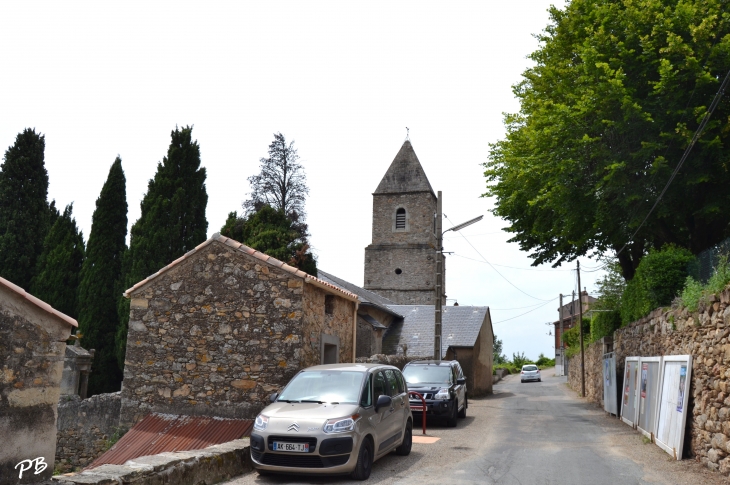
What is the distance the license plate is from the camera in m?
7.80

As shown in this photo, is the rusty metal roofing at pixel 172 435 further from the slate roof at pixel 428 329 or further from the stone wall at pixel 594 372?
the slate roof at pixel 428 329

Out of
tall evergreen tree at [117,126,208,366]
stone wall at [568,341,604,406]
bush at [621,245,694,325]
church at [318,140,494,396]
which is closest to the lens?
bush at [621,245,694,325]

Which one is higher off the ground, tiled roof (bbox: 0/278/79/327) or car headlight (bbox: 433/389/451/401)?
tiled roof (bbox: 0/278/79/327)

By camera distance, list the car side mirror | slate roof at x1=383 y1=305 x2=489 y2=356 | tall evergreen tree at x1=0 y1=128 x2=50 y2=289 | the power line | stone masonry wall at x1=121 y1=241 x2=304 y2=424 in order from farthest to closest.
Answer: slate roof at x1=383 y1=305 x2=489 y2=356 < tall evergreen tree at x1=0 y1=128 x2=50 y2=289 < the power line < stone masonry wall at x1=121 y1=241 x2=304 y2=424 < the car side mirror

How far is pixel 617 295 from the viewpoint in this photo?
31.3 m

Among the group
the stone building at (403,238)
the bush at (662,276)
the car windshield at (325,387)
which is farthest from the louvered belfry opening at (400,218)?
the car windshield at (325,387)

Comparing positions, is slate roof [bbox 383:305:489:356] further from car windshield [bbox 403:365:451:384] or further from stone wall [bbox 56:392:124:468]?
stone wall [bbox 56:392:124:468]

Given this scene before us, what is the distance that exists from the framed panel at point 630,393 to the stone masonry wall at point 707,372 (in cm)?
279

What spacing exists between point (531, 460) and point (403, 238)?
37.6 m

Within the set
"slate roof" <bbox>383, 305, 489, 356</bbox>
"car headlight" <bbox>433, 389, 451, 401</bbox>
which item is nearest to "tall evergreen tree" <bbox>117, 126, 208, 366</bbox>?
"slate roof" <bbox>383, 305, 489, 356</bbox>

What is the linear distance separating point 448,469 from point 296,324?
4.24 metres

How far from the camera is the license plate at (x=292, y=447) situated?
780 centimetres

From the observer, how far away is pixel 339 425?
7.91 metres

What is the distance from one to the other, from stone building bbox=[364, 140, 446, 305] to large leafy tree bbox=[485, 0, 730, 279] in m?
26.8
